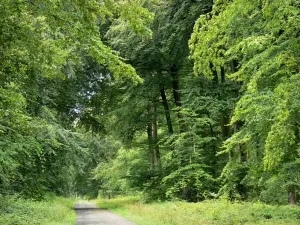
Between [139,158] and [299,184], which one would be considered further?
[139,158]

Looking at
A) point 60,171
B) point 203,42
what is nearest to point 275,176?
point 203,42

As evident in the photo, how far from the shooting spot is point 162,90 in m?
23.2

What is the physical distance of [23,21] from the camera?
634 centimetres

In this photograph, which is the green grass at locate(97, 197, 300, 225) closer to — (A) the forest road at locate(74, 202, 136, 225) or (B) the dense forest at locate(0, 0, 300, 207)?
(B) the dense forest at locate(0, 0, 300, 207)

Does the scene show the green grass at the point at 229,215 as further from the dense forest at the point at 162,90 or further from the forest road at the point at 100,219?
the forest road at the point at 100,219

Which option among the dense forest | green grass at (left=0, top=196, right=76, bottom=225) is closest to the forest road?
green grass at (left=0, top=196, right=76, bottom=225)

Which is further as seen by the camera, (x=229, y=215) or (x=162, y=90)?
(x=162, y=90)

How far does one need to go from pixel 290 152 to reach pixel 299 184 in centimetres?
142

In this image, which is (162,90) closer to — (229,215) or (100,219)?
(100,219)

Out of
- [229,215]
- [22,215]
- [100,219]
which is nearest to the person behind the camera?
[229,215]

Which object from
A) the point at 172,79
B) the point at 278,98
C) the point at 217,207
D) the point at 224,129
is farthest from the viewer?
the point at 172,79

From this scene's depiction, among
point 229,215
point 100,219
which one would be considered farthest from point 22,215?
point 229,215

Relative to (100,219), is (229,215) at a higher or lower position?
higher

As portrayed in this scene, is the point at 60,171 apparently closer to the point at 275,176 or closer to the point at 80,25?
the point at 275,176
